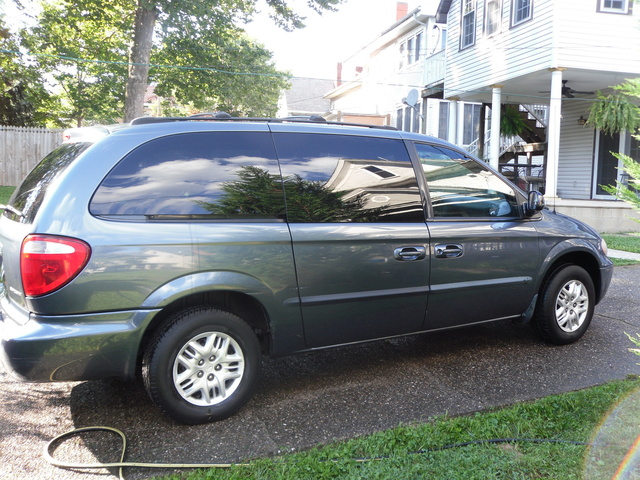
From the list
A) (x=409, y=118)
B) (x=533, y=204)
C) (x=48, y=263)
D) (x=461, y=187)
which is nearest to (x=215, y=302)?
(x=48, y=263)

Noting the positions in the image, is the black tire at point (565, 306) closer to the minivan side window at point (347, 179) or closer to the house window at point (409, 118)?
the minivan side window at point (347, 179)

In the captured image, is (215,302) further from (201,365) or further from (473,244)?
(473,244)

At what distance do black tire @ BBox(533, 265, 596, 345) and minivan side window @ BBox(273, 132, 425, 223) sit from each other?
59.6 inches

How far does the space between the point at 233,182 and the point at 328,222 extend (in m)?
0.67

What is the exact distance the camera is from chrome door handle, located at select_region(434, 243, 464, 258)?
4137mm

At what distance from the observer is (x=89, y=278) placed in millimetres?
3002

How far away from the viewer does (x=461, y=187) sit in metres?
4.43

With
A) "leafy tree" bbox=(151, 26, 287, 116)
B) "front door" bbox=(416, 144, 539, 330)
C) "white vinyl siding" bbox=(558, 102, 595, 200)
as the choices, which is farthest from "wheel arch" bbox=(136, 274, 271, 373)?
"leafy tree" bbox=(151, 26, 287, 116)

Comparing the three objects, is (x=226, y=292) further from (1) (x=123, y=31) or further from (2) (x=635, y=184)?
(1) (x=123, y=31)

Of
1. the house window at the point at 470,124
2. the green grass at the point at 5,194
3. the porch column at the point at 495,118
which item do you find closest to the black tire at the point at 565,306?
the porch column at the point at 495,118

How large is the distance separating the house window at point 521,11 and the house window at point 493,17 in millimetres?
747

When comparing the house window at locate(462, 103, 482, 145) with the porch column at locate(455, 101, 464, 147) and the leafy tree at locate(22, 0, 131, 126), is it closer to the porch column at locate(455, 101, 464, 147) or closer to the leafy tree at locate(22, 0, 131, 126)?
the porch column at locate(455, 101, 464, 147)

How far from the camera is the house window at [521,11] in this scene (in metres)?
14.3

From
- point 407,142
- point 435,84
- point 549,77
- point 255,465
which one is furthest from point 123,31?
point 255,465
